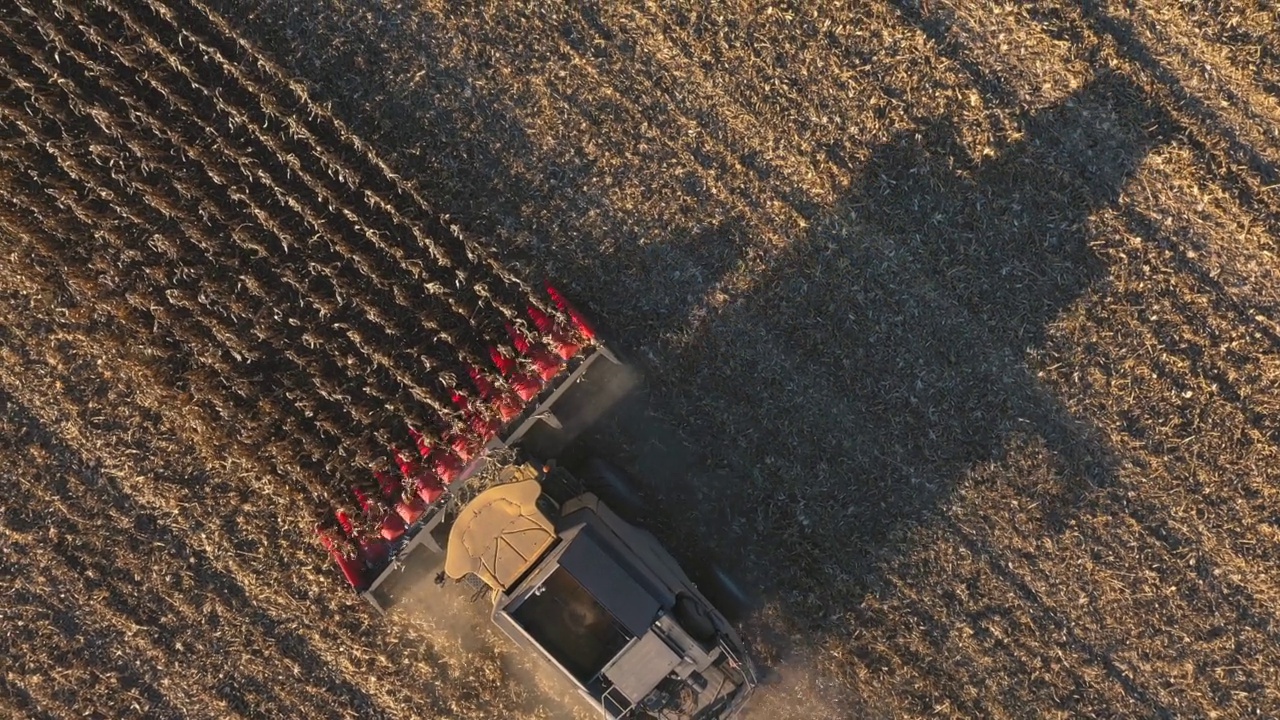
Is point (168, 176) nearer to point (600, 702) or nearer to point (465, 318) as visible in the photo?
point (465, 318)

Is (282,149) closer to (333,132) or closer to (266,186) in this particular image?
(266,186)

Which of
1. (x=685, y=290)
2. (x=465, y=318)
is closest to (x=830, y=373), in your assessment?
(x=685, y=290)

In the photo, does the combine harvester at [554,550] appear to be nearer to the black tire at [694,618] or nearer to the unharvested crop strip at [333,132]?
the black tire at [694,618]

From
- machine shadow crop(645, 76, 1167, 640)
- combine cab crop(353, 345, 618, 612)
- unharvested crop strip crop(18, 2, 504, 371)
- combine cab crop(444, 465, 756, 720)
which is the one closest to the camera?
combine cab crop(444, 465, 756, 720)

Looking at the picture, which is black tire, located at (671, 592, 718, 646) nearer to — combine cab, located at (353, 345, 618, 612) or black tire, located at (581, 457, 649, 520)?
black tire, located at (581, 457, 649, 520)

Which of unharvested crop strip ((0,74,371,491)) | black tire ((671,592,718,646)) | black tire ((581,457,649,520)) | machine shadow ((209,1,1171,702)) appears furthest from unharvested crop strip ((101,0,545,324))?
black tire ((671,592,718,646))

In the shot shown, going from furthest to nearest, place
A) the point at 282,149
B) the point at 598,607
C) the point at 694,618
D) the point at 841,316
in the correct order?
the point at 841,316
the point at 282,149
the point at 694,618
the point at 598,607

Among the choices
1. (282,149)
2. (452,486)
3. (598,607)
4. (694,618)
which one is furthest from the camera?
(282,149)

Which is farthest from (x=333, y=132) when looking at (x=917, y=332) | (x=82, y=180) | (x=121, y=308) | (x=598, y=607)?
(x=917, y=332)
